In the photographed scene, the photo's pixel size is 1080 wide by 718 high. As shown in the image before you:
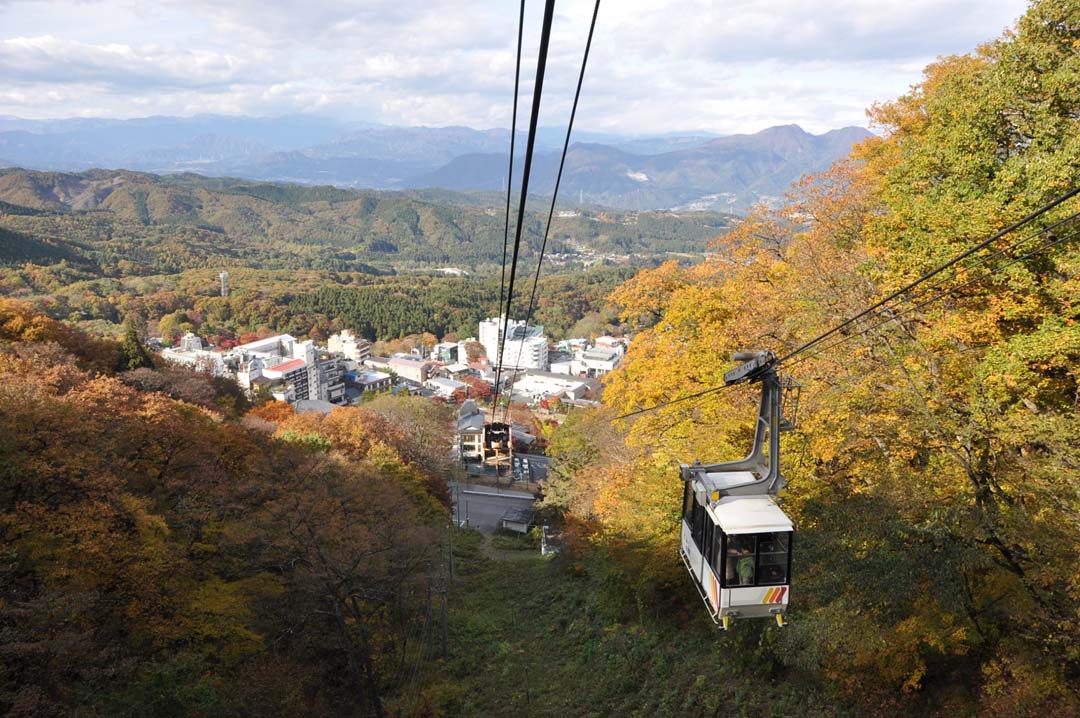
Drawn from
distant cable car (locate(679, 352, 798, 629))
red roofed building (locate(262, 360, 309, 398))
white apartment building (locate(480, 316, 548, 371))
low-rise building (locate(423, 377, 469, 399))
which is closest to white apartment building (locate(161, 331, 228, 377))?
red roofed building (locate(262, 360, 309, 398))

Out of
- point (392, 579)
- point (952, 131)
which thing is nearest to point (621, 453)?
point (392, 579)

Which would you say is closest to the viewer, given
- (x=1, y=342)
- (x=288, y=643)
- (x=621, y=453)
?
(x=288, y=643)

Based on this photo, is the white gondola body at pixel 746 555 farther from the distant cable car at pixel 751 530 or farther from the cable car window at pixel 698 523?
the cable car window at pixel 698 523

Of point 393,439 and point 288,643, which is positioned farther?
point 393,439

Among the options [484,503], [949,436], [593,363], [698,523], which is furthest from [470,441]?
[698,523]

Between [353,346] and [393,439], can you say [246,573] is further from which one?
[353,346]
